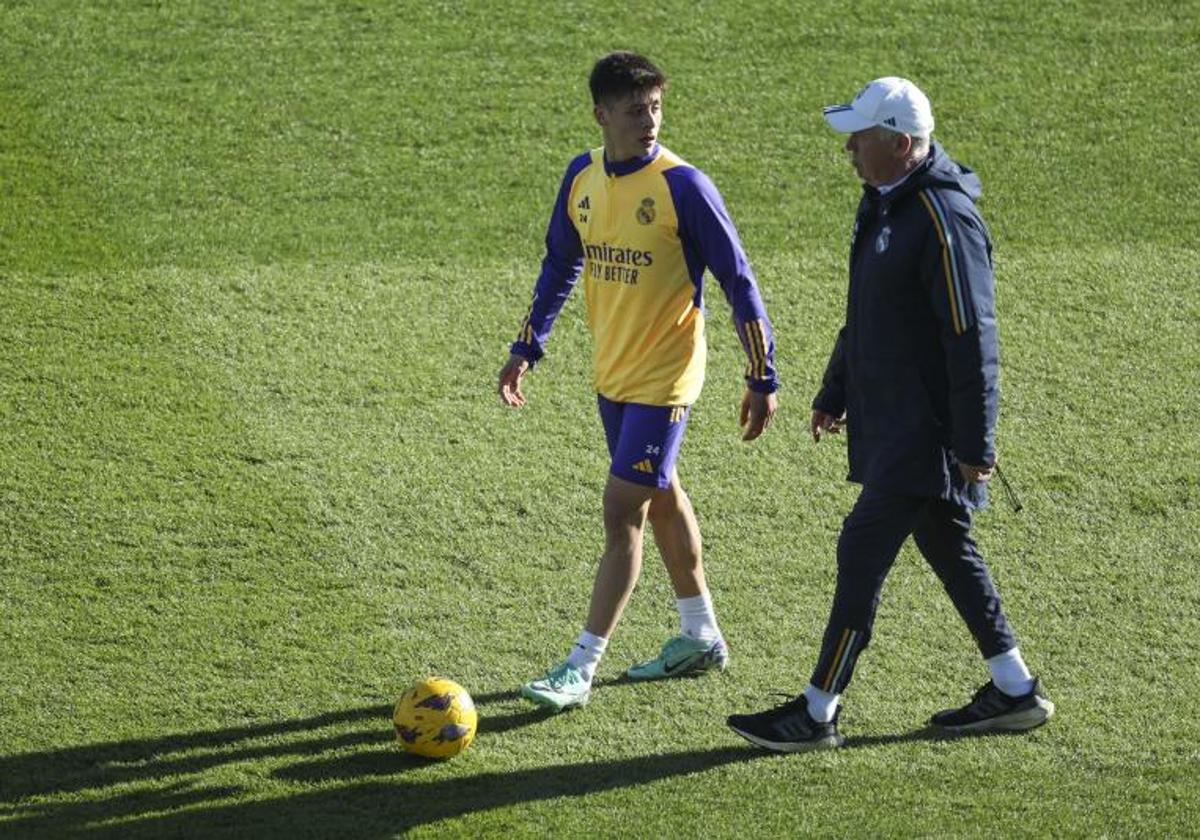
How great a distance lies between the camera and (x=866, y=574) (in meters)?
6.49

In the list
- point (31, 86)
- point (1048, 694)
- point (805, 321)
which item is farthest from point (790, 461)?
point (31, 86)

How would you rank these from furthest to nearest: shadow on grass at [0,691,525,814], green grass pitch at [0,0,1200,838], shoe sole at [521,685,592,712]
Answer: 1. shoe sole at [521,685,592,712]
2. green grass pitch at [0,0,1200,838]
3. shadow on grass at [0,691,525,814]

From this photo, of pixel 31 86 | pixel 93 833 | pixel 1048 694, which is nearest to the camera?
pixel 93 833

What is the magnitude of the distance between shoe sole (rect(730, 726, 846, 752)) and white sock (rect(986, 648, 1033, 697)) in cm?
64

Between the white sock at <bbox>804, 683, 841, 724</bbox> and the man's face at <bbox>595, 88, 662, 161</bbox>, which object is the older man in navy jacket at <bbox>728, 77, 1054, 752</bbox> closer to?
the white sock at <bbox>804, 683, 841, 724</bbox>

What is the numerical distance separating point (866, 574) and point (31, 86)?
720cm

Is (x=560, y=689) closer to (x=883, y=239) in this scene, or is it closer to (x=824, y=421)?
(x=824, y=421)

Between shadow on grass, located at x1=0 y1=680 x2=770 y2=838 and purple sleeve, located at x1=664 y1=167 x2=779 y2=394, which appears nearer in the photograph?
shadow on grass, located at x1=0 y1=680 x2=770 y2=838

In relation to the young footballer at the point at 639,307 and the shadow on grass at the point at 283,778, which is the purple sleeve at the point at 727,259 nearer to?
the young footballer at the point at 639,307

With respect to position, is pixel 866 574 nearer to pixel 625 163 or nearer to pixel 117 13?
pixel 625 163

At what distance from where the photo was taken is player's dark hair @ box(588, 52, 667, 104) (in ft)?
21.4

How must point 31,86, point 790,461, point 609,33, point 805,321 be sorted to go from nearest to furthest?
1. point 790,461
2. point 805,321
3. point 31,86
4. point 609,33

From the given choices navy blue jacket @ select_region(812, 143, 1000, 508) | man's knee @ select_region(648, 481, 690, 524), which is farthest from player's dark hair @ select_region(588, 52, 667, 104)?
man's knee @ select_region(648, 481, 690, 524)

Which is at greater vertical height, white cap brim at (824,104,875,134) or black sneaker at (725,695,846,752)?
white cap brim at (824,104,875,134)
